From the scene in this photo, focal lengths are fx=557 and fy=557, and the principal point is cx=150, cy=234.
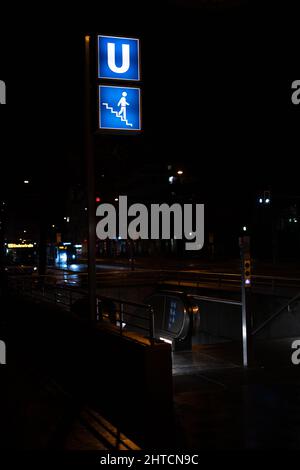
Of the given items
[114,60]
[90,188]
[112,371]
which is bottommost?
[112,371]

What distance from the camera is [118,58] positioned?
9.62 m

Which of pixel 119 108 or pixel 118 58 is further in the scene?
pixel 118 58

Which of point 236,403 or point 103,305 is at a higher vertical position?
point 103,305

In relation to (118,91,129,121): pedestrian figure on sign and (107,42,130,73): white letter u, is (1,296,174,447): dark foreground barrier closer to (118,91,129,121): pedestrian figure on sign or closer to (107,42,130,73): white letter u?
(118,91,129,121): pedestrian figure on sign

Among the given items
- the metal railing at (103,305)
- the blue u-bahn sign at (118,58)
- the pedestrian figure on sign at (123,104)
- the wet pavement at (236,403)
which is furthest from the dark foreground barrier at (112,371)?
the blue u-bahn sign at (118,58)

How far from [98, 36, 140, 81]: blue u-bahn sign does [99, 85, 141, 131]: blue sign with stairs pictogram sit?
0.78 ft

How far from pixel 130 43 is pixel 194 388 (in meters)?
6.06

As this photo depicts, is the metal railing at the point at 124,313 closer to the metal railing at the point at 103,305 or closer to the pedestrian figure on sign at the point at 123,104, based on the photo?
the metal railing at the point at 103,305

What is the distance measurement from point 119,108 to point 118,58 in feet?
2.93

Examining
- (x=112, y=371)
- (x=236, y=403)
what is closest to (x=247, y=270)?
(x=236, y=403)

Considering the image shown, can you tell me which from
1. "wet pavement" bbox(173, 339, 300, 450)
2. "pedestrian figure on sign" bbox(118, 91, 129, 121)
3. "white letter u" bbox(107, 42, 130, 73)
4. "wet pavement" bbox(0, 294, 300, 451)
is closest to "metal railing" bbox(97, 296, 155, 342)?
"wet pavement" bbox(0, 294, 300, 451)

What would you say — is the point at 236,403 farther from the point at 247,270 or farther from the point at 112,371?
the point at 247,270
